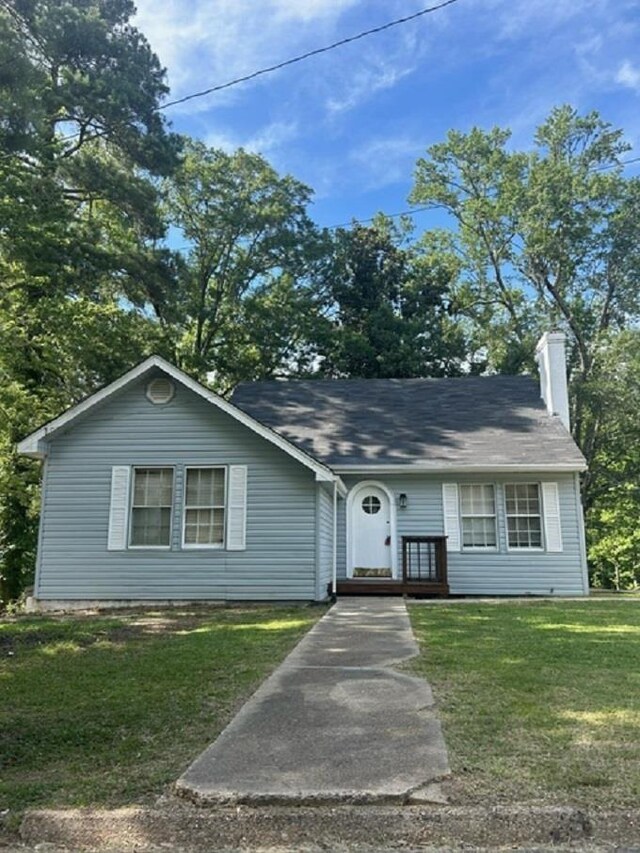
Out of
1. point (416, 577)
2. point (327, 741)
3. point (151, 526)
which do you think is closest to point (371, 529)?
point (416, 577)

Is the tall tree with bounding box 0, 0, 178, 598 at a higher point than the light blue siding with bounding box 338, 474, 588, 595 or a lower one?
higher

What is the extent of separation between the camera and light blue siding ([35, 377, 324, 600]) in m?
11.6

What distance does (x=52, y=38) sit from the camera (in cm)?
1484

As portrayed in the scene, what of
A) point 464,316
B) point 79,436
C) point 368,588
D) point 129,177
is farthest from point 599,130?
point 79,436

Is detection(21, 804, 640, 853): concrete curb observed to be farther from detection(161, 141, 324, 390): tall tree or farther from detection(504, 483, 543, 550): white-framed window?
detection(161, 141, 324, 390): tall tree

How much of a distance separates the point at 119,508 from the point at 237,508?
2.21m

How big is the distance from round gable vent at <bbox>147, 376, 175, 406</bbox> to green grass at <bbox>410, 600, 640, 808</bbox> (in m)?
6.32

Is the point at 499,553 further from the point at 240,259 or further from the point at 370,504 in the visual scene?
the point at 240,259

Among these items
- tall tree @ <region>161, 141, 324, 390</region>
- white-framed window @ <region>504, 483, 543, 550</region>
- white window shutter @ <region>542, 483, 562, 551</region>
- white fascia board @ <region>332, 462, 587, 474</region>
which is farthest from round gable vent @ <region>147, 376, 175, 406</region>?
tall tree @ <region>161, 141, 324, 390</region>

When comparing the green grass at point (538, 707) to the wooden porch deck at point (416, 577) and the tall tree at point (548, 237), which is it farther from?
the tall tree at point (548, 237)

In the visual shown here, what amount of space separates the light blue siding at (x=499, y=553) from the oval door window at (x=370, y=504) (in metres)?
0.41

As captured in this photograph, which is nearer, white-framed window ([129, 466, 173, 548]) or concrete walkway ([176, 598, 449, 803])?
concrete walkway ([176, 598, 449, 803])

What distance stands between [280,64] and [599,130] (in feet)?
66.1

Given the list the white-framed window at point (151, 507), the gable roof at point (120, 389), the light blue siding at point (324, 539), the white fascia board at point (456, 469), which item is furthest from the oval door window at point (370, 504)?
the white-framed window at point (151, 507)
